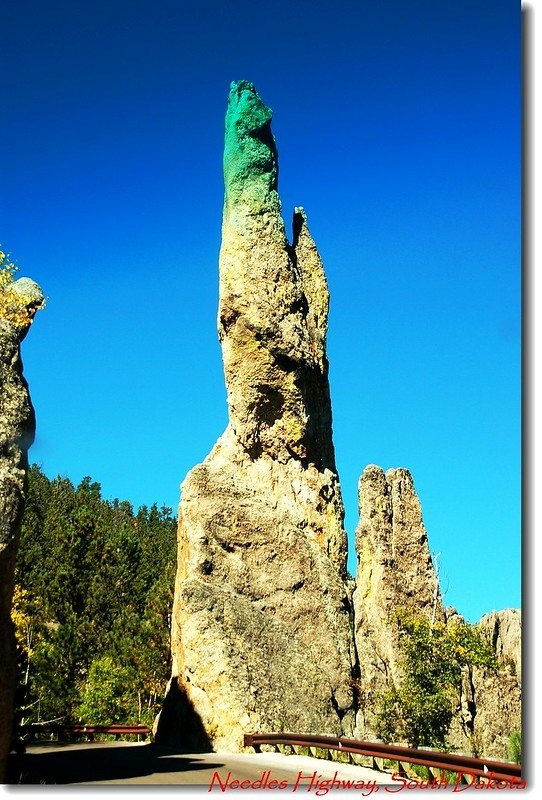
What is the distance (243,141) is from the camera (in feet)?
125

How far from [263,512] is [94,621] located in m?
23.9

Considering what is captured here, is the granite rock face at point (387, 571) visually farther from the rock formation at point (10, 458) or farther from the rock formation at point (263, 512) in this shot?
the rock formation at point (10, 458)

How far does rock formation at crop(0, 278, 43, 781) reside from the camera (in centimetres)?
1207

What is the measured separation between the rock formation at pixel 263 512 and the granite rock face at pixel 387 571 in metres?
1.02

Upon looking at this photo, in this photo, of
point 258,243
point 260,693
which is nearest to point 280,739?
point 260,693

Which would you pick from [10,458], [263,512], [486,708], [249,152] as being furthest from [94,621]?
[10,458]

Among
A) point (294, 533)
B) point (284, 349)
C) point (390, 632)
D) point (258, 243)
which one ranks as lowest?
point (390, 632)

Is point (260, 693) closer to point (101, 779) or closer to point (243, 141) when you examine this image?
point (101, 779)

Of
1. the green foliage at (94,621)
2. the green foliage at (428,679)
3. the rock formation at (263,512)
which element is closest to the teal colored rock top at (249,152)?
the rock formation at (263,512)

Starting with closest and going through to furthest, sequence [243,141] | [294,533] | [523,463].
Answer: [523,463] → [294,533] → [243,141]

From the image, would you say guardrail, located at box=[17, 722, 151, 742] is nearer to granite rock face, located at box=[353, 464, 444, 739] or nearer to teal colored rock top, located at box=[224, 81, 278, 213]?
granite rock face, located at box=[353, 464, 444, 739]

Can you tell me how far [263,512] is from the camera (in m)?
32.7

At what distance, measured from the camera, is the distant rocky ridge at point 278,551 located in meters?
27.9

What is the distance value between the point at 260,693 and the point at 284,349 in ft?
45.7
